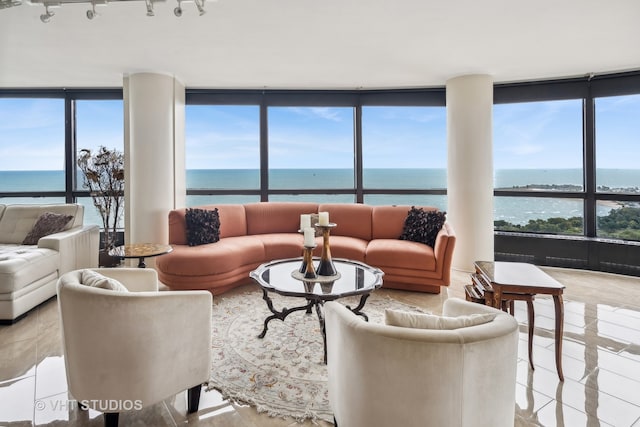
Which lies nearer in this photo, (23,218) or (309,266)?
(309,266)

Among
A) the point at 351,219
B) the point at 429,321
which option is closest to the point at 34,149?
the point at 351,219

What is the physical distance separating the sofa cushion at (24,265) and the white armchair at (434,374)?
3073mm

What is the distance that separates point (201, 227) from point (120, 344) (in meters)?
2.49

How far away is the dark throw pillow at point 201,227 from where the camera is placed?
12.6ft

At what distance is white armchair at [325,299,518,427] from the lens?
1106mm

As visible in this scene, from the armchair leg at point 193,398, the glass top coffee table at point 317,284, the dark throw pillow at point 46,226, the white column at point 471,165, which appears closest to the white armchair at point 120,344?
the armchair leg at point 193,398

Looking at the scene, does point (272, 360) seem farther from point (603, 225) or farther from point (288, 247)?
point (603, 225)

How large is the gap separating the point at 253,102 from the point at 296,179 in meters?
1.32

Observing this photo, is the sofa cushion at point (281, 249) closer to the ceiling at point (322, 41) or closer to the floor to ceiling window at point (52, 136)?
the ceiling at point (322, 41)

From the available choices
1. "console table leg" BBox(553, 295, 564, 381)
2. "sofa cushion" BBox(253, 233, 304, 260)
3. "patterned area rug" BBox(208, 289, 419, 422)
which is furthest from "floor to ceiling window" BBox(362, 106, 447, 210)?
"console table leg" BBox(553, 295, 564, 381)

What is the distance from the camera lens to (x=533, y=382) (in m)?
2.02

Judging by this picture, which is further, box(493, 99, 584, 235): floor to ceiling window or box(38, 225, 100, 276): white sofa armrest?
box(493, 99, 584, 235): floor to ceiling window

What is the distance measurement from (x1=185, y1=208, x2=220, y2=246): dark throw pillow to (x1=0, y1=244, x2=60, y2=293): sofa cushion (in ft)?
4.15

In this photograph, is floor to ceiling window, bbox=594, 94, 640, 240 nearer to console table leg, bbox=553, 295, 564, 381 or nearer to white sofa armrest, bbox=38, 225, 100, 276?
console table leg, bbox=553, 295, 564, 381
